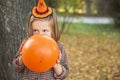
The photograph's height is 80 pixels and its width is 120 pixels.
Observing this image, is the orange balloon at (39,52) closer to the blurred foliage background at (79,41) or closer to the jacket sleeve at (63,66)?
the jacket sleeve at (63,66)

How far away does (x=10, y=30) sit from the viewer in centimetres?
479

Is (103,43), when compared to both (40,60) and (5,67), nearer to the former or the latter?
(5,67)

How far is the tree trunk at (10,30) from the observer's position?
476 cm

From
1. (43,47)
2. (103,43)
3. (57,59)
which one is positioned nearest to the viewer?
(43,47)

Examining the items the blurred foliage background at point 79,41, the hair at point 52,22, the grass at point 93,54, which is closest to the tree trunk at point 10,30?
the blurred foliage background at point 79,41

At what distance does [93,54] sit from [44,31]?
705 cm

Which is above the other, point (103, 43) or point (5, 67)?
point (5, 67)

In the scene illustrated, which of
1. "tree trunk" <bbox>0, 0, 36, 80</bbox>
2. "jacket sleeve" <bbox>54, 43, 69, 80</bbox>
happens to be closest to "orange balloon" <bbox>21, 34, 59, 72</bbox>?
"jacket sleeve" <bbox>54, 43, 69, 80</bbox>

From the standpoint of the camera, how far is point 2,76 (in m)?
4.92

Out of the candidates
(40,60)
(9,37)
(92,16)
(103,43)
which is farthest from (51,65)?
(92,16)

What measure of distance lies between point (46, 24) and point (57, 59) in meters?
0.33

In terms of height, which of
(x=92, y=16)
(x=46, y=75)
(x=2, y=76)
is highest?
(x=46, y=75)

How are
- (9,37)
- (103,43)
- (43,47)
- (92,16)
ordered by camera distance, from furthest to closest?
1. (92,16)
2. (103,43)
3. (9,37)
4. (43,47)

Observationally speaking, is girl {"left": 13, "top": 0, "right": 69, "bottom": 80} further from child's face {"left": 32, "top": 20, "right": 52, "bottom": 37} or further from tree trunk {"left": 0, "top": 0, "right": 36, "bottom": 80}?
tree trunk {"left": 0, "top": 0, "right": 36, "bottom": 80}
